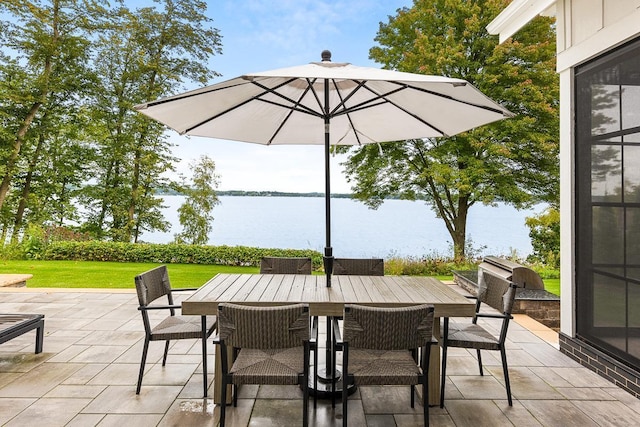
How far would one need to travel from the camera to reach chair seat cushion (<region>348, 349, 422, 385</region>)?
89.0 inches

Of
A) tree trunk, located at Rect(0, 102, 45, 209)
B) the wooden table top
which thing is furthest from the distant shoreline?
the wooden table top

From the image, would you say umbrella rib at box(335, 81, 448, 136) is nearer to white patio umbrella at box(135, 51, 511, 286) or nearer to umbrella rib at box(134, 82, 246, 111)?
white patio umbrella at box(135, 51, 511, 286)

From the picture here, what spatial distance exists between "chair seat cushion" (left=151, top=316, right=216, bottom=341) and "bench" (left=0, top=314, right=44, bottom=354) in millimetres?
1311

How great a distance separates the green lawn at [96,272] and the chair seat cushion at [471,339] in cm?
523

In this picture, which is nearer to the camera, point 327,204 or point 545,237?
point 327,204

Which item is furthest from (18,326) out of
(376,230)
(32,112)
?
(32,112)

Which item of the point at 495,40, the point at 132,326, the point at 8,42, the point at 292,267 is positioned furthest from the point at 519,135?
the point at 8,42

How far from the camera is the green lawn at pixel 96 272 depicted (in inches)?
282

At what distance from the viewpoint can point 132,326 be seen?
182 inches

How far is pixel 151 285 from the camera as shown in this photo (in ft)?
10.5

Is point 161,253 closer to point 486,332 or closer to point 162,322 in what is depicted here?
point 162,322

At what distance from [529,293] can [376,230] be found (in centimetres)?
635

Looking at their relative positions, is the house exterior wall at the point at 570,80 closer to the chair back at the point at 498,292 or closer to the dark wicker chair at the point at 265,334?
the chair back at the point at 498,292

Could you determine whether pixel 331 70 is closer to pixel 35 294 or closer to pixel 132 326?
pixel 132 326
